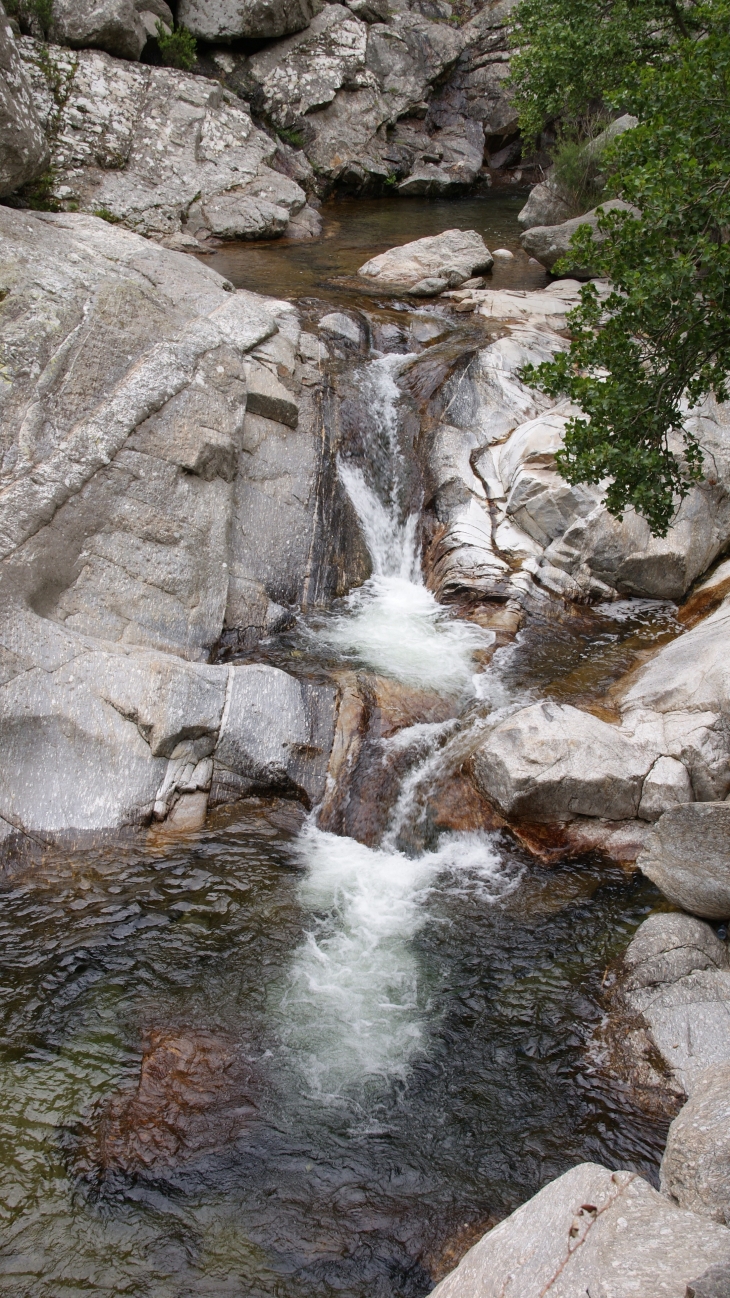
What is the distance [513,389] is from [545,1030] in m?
10.1

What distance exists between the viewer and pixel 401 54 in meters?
28.4

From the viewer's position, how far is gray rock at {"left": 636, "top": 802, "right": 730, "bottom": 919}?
6879mm

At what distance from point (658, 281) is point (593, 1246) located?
20.5 feet

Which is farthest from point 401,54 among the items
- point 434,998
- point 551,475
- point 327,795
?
point 434,998

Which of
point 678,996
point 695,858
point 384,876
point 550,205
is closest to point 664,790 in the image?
point 695,858

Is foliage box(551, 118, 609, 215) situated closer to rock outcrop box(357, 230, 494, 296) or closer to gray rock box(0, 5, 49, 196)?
rock outcrop box(357, 230, 494, 296)

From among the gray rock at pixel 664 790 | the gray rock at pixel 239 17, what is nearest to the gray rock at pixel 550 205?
the gray rock at pixel 239 17

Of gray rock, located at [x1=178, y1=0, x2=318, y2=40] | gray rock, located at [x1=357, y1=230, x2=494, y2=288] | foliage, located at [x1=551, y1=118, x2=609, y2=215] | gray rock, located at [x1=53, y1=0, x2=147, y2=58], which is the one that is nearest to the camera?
gray rock, located at [x1=357, y1=230, x2=494, y2=288]

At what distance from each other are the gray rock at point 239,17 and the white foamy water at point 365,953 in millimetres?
24974

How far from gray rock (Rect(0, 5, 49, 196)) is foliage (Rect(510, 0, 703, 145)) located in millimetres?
8642

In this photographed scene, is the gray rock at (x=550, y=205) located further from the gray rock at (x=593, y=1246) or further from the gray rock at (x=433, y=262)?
the gray rock at (x=593, y=1246)

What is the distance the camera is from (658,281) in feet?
21.9

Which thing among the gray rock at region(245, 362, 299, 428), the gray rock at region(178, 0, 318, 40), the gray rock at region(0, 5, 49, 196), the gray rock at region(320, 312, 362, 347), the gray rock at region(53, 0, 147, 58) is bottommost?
the gray rock at region(245, 362, 299, 428)

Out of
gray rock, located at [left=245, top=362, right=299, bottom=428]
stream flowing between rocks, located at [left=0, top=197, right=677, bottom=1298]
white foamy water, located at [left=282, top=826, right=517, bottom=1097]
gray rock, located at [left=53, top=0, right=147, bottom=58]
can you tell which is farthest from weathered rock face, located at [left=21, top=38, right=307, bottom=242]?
white foamy water, located at [left=282, top=826, right=517, bottom=1097]
